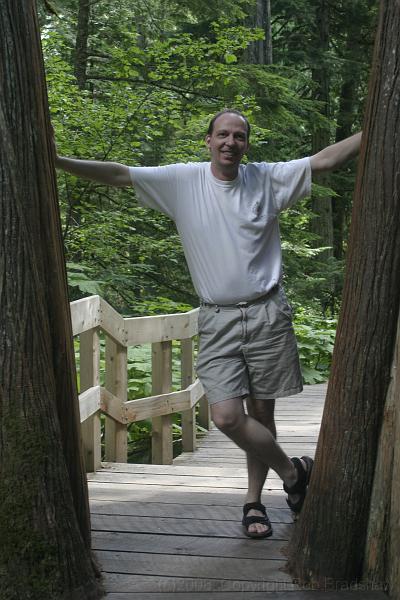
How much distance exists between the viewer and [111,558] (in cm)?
397

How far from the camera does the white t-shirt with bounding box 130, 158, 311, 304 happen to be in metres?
4.11

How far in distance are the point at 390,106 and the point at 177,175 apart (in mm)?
1245

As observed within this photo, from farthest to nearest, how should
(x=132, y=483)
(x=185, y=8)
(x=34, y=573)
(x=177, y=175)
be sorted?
1. (x=185, y=8)
2. (x=132, y=483)
3. (x=177, y=175)
4. (x=34, y=573)

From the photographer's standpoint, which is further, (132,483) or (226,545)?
(132,483)

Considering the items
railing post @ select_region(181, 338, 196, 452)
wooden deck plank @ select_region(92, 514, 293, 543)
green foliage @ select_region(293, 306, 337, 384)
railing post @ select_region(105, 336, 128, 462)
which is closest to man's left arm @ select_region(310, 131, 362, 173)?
wooden deck plank @ select_region(92, 514, 293, 543)

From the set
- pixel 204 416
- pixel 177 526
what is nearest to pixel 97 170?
pixel 177 526

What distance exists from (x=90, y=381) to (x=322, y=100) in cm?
1284

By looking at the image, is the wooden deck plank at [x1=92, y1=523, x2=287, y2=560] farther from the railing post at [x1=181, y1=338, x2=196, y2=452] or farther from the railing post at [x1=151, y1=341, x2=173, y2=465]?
the railing post at [x1=181, y1=338, x2=196, y2=452]

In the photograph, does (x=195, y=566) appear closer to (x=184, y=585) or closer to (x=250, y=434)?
(x=184, y=585)

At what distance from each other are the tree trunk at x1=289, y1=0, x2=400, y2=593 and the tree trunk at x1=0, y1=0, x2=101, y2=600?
3.27 ft

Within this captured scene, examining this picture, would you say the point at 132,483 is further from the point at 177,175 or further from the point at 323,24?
the point at 323,24

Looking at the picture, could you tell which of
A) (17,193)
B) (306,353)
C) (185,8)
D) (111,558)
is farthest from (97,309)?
(185,8)

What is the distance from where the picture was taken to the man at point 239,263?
4.11 metres

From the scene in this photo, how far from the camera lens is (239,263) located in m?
4.10
